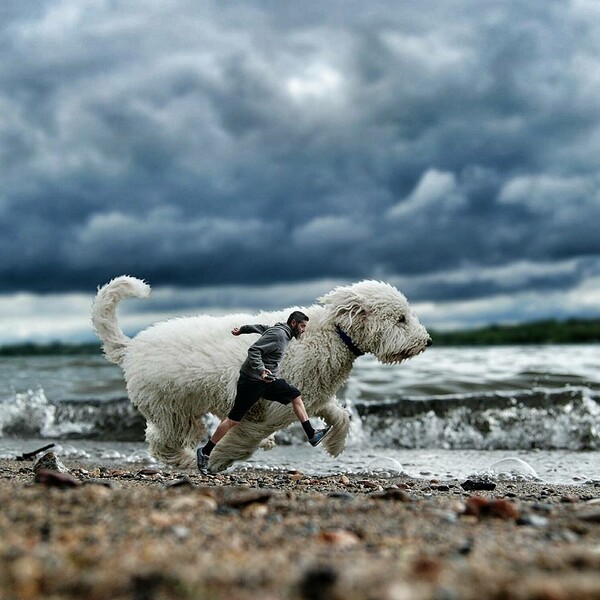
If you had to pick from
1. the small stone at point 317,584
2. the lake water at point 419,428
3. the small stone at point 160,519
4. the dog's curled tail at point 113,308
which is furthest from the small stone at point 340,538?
the lake water at point 419,428

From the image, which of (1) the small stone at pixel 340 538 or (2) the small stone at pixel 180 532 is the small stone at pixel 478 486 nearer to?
(1) the small stone at pixel 340 538

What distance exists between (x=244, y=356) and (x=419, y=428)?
23.9 ft

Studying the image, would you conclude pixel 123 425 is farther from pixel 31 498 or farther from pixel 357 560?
pixel 357 560

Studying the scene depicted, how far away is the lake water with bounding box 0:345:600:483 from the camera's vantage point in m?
10.5

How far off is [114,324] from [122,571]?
5749 mm

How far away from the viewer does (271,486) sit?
679 centimetres

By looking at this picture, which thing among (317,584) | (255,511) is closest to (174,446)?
(255,511)

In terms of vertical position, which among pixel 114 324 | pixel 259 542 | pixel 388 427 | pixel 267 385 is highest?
pixel 114 324

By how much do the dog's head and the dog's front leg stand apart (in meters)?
1.38

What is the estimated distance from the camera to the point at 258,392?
287 inches

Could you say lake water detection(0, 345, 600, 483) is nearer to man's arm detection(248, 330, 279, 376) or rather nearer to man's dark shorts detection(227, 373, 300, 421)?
man's dark shorts detection(227, 373, 300, 421)

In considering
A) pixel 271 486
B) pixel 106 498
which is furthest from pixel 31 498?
pixel 271 486

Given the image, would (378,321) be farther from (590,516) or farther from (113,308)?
(590,516)

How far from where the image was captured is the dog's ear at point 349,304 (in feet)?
→ 25.3
